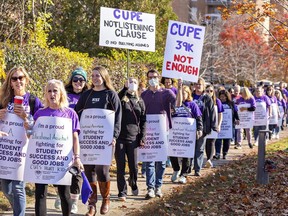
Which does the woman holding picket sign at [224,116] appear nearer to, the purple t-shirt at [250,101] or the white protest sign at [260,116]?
the purple t-shirt at [250,101]

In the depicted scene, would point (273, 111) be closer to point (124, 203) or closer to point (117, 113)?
point (124, 203)

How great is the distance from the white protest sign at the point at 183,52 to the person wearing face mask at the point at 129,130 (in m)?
1.64

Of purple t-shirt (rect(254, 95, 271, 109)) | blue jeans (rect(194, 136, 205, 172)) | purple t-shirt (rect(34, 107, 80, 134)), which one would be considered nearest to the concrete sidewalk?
blue jeans (rect(194, 136, 205, 172))

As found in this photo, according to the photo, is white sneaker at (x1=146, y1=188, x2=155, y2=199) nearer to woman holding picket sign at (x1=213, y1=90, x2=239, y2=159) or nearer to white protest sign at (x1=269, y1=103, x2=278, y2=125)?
woman holding picket sign at (x1=213, y1=90, x2=239, y2=159)

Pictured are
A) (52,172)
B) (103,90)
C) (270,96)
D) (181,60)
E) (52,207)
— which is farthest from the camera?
(270,96)

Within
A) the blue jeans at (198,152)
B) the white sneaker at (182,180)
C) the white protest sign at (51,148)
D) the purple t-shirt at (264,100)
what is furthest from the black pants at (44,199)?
the purple t-shirt at (264,100)

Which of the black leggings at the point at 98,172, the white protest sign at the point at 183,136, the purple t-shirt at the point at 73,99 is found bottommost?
the black leggings at the point at 98,172

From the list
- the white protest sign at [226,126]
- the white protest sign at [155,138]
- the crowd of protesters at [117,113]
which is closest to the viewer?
the crowd of protesters at [117,113]

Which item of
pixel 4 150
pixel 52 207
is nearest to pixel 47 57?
pixel 52 207

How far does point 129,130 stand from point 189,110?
9.11ft

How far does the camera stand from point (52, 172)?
7.99 meters

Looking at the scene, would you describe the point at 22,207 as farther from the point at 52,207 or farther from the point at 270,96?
the point at 270,96

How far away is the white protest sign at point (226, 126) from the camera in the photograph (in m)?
17.7

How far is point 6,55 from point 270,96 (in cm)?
1332
